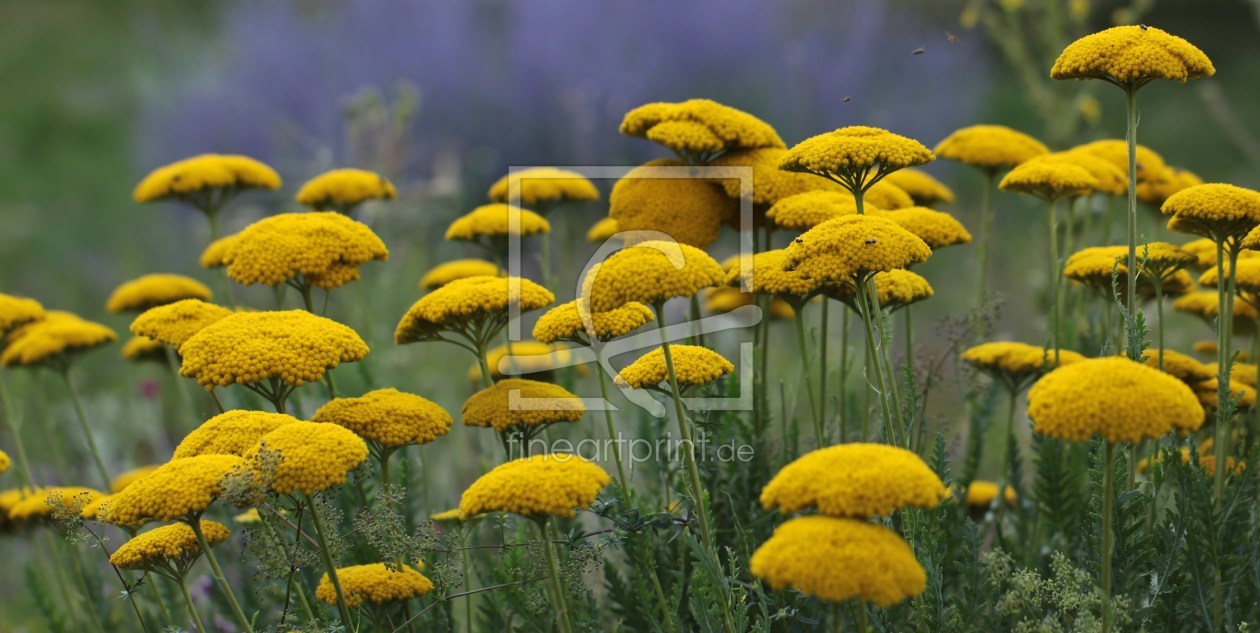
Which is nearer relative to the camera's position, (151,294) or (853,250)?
(853,250)

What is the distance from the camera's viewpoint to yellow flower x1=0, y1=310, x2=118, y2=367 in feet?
12.2

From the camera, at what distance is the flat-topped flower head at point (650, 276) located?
2354 millimetres

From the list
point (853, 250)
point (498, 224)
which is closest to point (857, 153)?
point (853, 250)

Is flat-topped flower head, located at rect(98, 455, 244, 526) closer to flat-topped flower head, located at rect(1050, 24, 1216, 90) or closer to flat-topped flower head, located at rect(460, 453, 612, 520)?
flat-topped flower head, located at rect(460, 453, 612, 520)

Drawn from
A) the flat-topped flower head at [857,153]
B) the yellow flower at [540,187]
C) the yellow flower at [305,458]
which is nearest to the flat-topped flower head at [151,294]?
the yellow flower at [540,187]

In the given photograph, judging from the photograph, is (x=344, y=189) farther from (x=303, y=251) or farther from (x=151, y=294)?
(x=303, y=251)

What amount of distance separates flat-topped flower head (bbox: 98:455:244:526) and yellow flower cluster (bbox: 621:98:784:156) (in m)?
1.63

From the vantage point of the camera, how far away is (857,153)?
2.70m

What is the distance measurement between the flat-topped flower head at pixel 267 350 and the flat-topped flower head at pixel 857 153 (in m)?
1.21

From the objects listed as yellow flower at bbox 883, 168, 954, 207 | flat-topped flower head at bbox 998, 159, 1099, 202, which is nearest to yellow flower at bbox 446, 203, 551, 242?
yellow flower at bbox 883, 168, 954, 207

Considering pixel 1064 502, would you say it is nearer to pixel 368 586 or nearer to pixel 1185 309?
pixel 1185 309

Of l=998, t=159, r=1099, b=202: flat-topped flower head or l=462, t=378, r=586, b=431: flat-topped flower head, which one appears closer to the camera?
l=462, t=378, r=586, b=431: flat-topped flower head

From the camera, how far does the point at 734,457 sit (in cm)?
347

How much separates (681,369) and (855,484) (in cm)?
84
